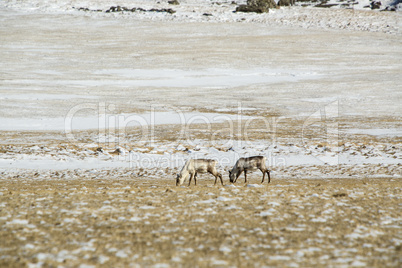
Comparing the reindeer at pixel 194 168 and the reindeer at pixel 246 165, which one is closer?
the reindeer at pixel 194 168

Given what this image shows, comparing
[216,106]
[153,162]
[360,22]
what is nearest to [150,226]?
[153,162]

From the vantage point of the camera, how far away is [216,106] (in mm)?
39000

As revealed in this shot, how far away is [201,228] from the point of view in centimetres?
848

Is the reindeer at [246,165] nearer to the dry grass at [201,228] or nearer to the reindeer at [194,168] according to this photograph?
the reindeer at [194,168]

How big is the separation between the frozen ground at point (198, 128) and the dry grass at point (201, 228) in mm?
52

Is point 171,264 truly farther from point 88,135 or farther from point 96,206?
point 88,135

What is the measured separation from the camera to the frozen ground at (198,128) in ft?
25.9

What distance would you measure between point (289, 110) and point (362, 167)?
57.6 ft

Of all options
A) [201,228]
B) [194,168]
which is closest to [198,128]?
[194,168]

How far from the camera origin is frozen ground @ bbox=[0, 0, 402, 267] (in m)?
7.90

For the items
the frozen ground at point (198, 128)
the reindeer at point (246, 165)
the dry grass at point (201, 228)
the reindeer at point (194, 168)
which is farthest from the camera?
the reindeer at point (246, 165)

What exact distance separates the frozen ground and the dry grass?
5 cm

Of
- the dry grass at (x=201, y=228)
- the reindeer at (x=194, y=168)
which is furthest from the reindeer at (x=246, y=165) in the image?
the dry grass at (x=201, y=228)

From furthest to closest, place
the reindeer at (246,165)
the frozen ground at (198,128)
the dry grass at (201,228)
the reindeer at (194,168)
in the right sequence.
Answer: the reindeer at (246,165) < the reindeer at (194,168) < the frozen ground at (198,128) < the dry grass at (201,228)
